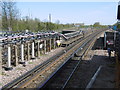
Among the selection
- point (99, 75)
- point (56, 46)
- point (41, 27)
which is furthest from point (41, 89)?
point (41, 27)

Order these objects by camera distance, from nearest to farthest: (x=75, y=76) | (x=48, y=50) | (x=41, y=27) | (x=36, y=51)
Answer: (x=75, y=76) < (x=36, y=51) < (x=48, y=50) < (x=41, y=27)

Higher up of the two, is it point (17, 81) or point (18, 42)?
point (18, 42)

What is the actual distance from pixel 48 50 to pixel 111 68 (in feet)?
28.9

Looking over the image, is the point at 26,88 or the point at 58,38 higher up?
the point at 58,38

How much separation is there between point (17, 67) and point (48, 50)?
7.51m

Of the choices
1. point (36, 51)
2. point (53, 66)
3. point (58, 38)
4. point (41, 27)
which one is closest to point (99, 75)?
Result: point (53, 66)

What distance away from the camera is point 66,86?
7.71m

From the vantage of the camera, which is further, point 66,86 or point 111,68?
point 111,68

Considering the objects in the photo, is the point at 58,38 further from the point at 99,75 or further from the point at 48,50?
the point at 99,75

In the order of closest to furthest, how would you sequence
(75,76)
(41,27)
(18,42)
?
(75,76), (18,42), (41,27)

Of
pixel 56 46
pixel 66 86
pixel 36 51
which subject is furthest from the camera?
pixel 56 46

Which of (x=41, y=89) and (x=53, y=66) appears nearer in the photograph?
(x=41, y=89)

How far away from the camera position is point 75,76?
30.4 ft

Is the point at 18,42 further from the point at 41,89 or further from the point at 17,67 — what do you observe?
the point at 41,89
